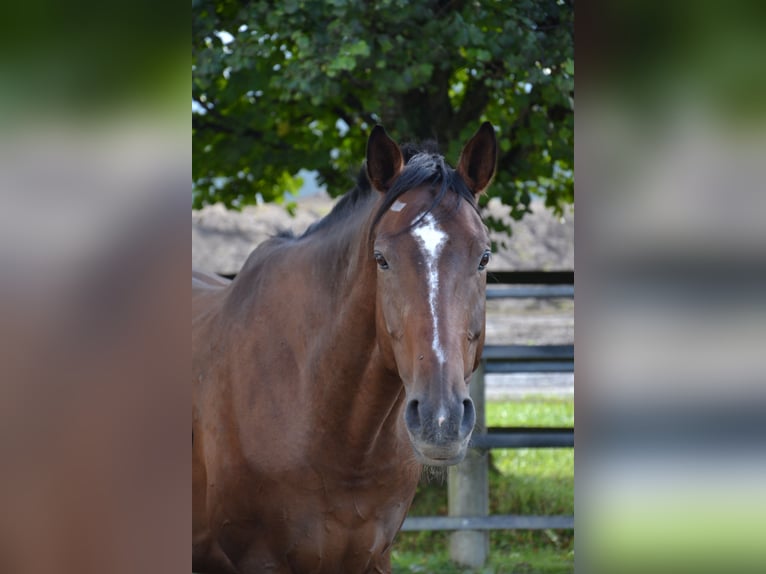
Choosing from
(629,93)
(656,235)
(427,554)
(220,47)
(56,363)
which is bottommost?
(427,554)

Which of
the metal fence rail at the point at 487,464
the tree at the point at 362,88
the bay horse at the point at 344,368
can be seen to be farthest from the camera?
the metal fence rail at the point at 487,464

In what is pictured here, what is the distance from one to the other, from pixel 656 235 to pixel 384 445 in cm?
219

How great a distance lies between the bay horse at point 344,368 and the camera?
266 centimetres

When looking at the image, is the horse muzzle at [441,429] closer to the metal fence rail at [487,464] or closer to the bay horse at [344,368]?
the bay horse at [344,368]

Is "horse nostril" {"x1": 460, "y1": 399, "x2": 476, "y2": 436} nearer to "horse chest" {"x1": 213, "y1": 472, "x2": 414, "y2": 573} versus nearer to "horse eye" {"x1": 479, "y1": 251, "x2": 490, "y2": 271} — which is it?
"horse eye" {"x1": 479, "y1": 251, "x2": 490, "y2": 271}

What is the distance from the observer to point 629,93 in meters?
1.19

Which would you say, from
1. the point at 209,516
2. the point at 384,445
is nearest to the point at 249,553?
the point at 209,516

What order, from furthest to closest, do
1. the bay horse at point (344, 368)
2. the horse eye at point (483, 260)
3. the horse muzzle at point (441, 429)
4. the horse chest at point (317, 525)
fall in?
the horse chest at point (317, 525), the horse eye at point (483, 260), the bay horse at point (344, 368), the horse muzzle at point (441, 429)

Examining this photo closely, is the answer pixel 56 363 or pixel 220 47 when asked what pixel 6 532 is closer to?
pixel 56 363

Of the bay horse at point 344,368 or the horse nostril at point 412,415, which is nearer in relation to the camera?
the horse nostril at point 412,415

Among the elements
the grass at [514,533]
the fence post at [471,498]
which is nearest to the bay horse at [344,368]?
the grass at [514,533]

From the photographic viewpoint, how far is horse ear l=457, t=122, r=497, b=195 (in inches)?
118

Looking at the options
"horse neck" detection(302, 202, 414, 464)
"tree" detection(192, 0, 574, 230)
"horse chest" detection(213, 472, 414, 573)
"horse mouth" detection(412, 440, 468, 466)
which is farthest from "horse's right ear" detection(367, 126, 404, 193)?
"horse chest" detection(213, 472, 414, 573)

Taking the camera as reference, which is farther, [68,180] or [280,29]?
[280,29]
